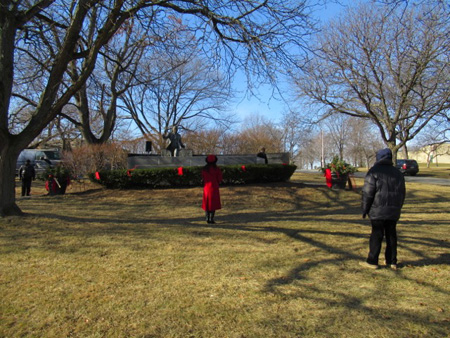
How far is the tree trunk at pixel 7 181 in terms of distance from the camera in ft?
23.5

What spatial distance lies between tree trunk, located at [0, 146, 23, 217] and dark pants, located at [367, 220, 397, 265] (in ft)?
23.2

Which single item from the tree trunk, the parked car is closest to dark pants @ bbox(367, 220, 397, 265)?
the tree trunk

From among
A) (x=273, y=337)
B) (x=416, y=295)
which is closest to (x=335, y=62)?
(x=416, y=295)

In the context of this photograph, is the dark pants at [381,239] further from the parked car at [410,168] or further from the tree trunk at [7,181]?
the parked car at [410,168]

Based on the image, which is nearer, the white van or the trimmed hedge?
the trimmed hedge

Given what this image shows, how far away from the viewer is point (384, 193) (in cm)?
423

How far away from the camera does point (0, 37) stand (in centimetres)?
730

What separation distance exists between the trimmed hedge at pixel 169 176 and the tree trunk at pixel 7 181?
5413 millimetres

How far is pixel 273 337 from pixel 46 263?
3.30 metres

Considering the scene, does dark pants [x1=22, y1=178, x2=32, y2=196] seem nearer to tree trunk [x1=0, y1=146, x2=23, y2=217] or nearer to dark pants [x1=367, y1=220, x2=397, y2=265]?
tree trunk [x1=0, y1=146, x2=23, y2=217]

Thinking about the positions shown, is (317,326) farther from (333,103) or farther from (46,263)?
(333,103)

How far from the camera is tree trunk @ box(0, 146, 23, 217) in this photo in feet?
23.5

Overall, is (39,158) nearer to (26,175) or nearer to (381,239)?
(26,175)

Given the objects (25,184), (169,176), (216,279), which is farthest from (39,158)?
(216,279)
